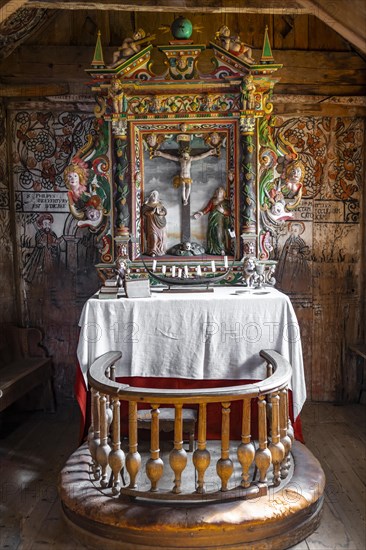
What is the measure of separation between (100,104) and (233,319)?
2.15 meters

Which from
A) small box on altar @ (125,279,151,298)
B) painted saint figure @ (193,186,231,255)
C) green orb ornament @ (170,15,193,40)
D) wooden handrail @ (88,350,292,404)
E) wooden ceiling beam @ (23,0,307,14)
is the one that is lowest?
wooden handrail @ (88,350,292,404)

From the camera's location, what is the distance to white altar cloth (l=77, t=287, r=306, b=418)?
443cm

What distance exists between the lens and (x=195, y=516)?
10.9 ft

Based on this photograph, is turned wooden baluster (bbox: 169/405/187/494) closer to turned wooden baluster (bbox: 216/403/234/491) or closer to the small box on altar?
turned wooden baluster (bbox: 216/403/234/491)

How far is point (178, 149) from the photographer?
5.23m

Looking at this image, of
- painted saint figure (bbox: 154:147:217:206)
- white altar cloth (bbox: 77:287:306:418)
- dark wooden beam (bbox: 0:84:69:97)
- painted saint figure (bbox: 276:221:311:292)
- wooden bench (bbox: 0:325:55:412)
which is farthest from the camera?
painted saint figure (bbox: 276:221:311:292)

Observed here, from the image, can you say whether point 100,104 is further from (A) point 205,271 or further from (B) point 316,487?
(B) point 316,487

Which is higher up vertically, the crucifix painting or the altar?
the crucifix painting

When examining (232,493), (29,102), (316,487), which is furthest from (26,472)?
(29,102)

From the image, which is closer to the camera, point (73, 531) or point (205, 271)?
point (73, 531)

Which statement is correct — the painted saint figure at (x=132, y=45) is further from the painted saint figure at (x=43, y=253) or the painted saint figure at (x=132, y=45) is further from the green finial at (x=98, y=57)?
the painted saint figure at (x=43, y=253)

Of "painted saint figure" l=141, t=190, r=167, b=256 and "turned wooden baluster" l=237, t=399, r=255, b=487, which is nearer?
"turned wooden baluster" l=237, t=399, r=255, b=487

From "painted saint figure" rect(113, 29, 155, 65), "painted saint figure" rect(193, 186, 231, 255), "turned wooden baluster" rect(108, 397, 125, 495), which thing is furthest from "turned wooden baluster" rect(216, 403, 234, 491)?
"painted saint figure" rect(113, 29, 155, 65)

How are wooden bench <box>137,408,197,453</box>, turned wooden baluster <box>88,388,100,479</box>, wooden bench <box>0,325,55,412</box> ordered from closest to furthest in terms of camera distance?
turned wooden baluster <box>88,388,100,479</box>
wooden bench <box>137,408,197,453</box>
wooden bench <box>0,325,55,412</box>
